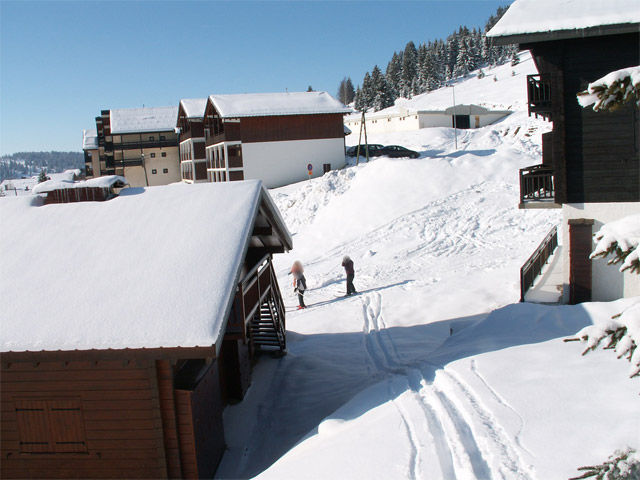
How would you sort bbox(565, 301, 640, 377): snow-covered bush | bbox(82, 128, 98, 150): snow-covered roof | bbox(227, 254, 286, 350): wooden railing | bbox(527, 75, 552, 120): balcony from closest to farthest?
bbox(565, 301, 640, 377): snow-covered bush → bbox(227, 254, 286, 350): wooden railing → bbox(527, 75, 552, 120): balcony → bbox(82, 128, 98, 150): snow-covered roof

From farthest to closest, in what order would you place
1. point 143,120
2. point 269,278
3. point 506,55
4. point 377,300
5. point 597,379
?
point 506,55 → point 143,120 → point 377,300 → point 269,278 → point 597,379

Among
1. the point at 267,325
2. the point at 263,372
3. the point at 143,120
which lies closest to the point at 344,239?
the point at 267,325

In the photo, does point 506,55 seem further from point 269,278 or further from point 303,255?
point 269,278

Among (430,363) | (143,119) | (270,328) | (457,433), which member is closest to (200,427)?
(457,433)

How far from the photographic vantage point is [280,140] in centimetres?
4116

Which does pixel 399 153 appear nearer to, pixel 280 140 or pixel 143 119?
pixel 280 140

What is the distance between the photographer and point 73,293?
7.97 m

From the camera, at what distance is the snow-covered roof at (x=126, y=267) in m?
7.25

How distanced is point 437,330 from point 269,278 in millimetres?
4621

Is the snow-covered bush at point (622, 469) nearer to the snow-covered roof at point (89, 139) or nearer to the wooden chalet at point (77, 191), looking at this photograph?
the wooden chalet at point (77, 191)

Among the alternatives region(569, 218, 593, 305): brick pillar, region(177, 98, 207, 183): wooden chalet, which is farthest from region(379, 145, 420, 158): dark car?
region(569, 218, 593, 305): brick pillar

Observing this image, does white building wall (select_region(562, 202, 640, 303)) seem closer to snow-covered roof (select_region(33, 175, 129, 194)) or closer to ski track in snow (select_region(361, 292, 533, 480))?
ski track in snow (select_region(361, 292, 533, 480))

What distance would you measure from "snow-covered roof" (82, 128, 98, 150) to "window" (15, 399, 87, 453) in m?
77.7

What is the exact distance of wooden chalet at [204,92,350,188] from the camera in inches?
1614
